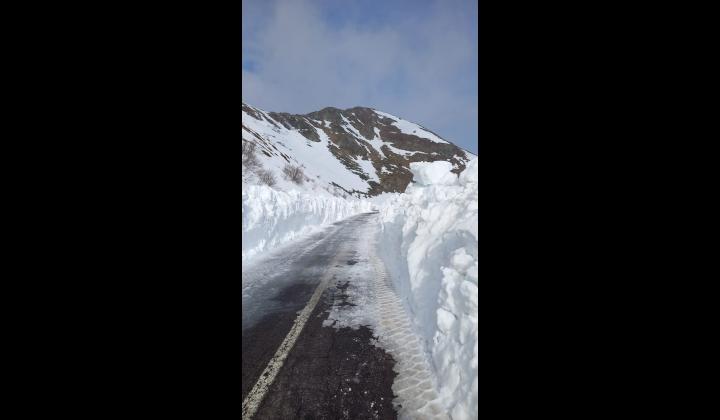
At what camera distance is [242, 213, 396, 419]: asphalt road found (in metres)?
2.80

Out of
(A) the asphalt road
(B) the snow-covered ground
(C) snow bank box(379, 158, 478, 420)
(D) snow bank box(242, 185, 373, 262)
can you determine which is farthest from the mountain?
(A) the asphalt road

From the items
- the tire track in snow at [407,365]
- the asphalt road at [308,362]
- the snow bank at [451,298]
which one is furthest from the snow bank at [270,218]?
the snow bank at [451,298]

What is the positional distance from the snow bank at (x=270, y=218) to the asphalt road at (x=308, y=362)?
507cm

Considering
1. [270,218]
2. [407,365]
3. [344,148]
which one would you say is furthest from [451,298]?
[344,148]

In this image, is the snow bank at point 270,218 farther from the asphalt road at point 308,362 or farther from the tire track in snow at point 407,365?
the tire track in snow at point 407,365

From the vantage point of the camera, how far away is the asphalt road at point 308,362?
2.80 metres

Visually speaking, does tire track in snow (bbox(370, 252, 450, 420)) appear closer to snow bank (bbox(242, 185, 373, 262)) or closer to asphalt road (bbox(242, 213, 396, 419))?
asphalt road (bbox(242, 213, 396, 419))
